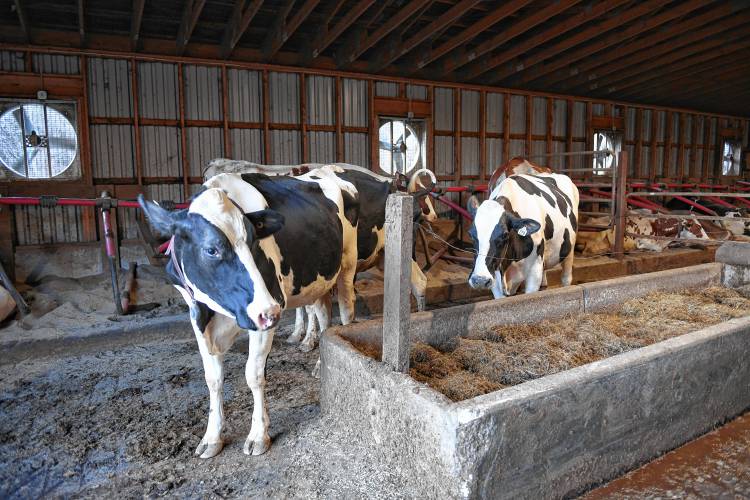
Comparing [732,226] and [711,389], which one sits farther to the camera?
[732,226]

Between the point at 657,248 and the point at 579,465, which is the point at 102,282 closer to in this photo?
the point at 579,465

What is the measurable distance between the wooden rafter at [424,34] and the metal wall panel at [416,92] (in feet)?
2.84

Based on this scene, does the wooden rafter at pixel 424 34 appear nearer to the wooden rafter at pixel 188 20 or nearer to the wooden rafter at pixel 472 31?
the wooden rafter at pixel 472 31

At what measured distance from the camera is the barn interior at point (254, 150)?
8.80 ft

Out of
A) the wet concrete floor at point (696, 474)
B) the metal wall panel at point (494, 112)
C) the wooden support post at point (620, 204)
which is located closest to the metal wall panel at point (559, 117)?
the metal wall panel at point (494, 112)

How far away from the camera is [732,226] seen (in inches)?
384

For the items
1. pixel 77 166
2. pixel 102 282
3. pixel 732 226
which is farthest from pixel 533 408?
pixel 732 226

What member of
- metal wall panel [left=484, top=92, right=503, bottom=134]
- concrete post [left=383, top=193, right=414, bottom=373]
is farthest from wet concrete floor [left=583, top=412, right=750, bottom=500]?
metal wall panel [left=484, top=92, right=503, bottom=134]

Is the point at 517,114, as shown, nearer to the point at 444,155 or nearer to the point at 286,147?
the point at 444,155

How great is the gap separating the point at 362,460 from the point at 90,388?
2.18m

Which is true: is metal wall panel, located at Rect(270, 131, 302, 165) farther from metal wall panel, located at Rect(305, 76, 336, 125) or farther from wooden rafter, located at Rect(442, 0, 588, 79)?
wooden rafter, located at Rect(442, 0, 588, 79)

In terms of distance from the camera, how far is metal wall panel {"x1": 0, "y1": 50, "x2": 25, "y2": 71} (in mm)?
6480

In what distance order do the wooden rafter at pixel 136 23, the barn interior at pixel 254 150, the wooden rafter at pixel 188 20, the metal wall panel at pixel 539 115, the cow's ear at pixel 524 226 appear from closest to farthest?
1. the barn interior at pixel 254 150
2. the cow's ear at pixel 524 226
3. the wooden rafter at pixel 136 23
4. the wooden rafter at pixel 188 20
5. the metal wall panel at pixel 539 115

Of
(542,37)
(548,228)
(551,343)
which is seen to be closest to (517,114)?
(542,37)
